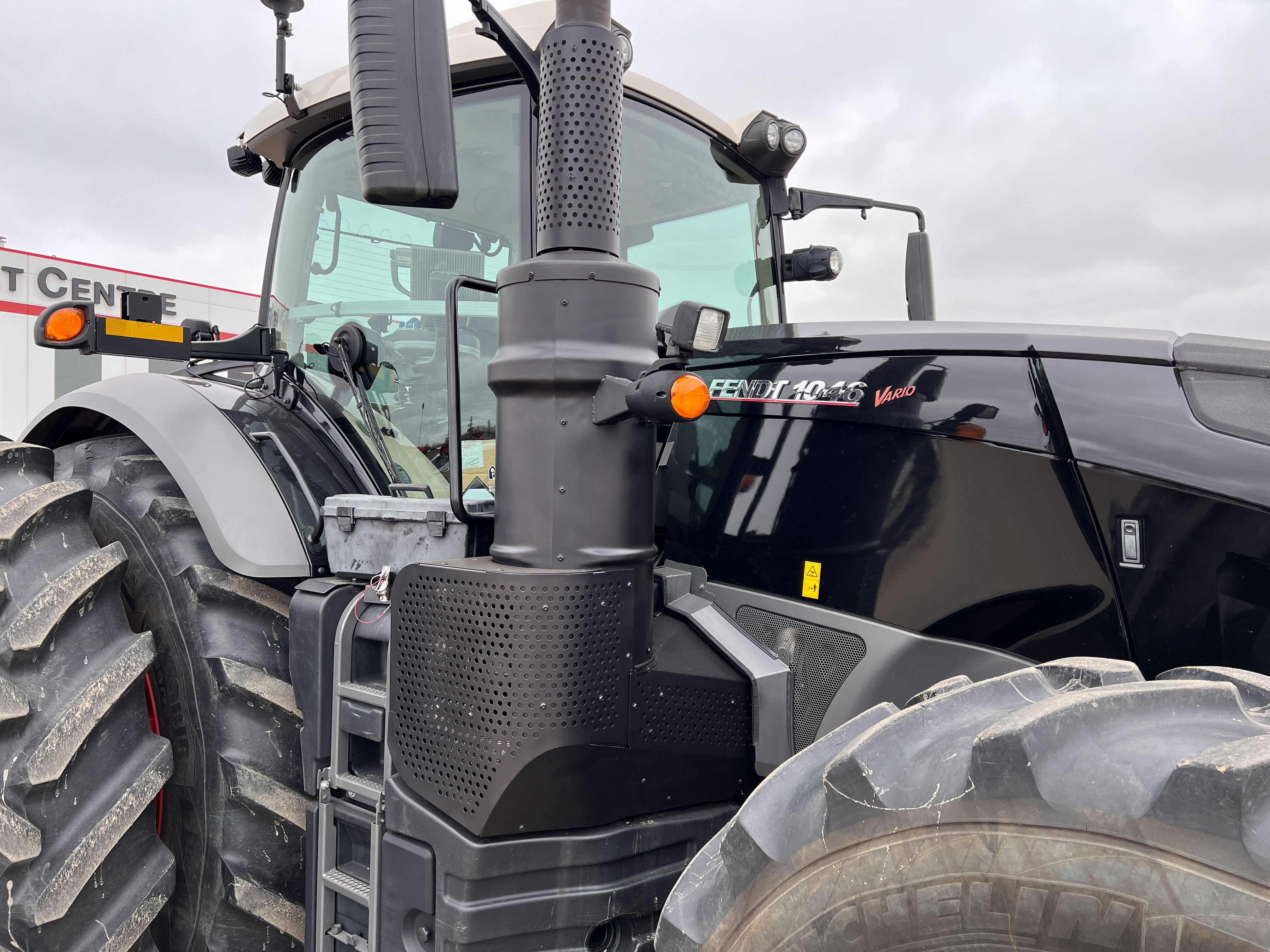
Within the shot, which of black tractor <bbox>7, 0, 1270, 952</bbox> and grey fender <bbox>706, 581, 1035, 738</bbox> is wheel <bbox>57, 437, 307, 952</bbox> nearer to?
black tractor <bbox>7, 0, 1270, 952</bbox>

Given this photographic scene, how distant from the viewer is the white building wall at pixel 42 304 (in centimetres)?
1545

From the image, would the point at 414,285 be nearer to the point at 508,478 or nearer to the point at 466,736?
the point at 508,478

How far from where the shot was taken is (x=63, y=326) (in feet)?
7.24

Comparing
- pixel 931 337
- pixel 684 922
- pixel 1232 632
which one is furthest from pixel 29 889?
pixel 1232 632

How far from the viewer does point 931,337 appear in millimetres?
1742

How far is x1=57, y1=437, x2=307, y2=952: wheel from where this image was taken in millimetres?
2023

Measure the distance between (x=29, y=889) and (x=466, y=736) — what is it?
3.37 feet

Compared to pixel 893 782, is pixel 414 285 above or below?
above

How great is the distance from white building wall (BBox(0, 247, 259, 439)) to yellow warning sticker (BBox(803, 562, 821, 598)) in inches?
590

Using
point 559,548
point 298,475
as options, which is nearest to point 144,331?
point 298,475

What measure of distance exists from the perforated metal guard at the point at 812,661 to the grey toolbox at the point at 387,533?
2.14 ft

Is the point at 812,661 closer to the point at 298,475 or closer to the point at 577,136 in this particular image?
the point at 577,136

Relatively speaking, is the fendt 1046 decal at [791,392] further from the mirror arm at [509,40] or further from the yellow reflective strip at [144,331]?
the yellow reflective strip at [144,331]

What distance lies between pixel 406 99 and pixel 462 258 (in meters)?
0.86
